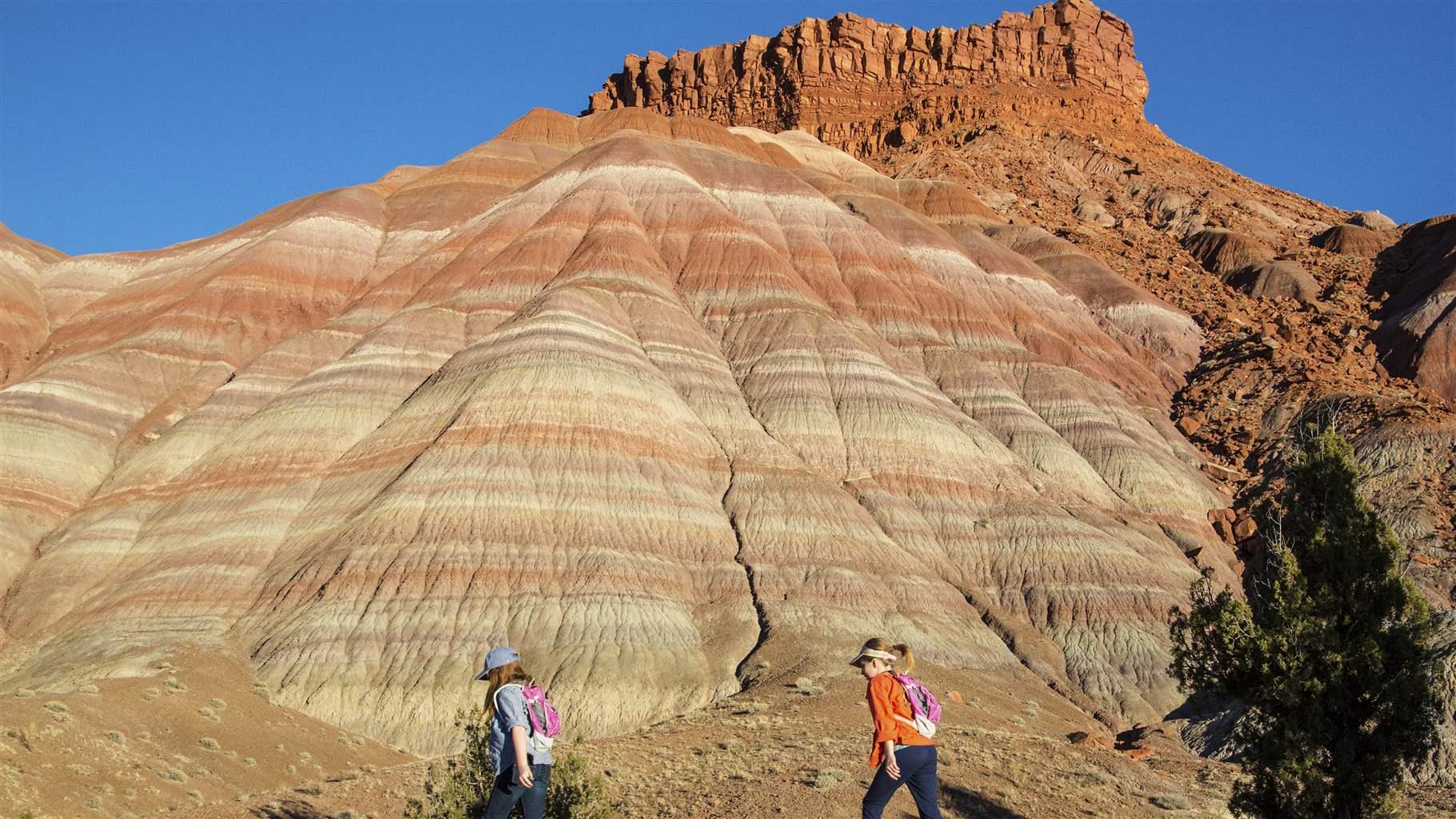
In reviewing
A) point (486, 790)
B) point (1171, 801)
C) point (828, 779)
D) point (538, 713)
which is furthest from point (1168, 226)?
point (538, 713)

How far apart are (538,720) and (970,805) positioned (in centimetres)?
989

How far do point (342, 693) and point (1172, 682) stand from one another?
29.5 m

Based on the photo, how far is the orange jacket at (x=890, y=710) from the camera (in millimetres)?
11367

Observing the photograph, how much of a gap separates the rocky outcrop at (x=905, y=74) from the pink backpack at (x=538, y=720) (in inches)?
4990

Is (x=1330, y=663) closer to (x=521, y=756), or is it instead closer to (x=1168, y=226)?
(x=521, y=756)

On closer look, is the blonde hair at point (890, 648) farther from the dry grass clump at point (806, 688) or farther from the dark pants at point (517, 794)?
the dry grass clump at point (806, 688)

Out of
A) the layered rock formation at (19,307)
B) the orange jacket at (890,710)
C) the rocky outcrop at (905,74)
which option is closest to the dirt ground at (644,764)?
the orange jacket at (890,710)

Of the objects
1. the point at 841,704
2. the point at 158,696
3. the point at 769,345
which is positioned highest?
the point at 769,345

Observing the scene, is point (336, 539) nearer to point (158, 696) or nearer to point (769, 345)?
point (158, 696)

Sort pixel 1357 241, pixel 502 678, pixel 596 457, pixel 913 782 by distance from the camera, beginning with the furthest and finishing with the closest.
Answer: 1. pixel 1357 241
2. pixel 596 457
3. pixel 913 782
4. pixel 502 678

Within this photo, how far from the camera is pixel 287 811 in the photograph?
18.5 metres

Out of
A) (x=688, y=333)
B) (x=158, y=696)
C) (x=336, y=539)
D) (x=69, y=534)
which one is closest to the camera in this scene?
(x=158, y=696)

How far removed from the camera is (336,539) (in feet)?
154

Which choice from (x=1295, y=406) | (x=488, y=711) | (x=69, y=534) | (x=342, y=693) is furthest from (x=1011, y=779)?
(x=1295, y=406)
